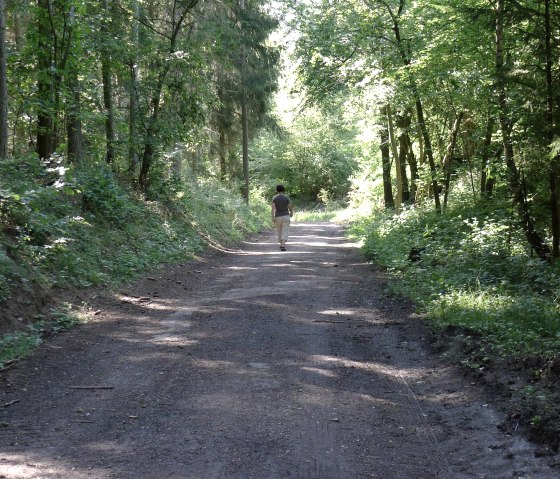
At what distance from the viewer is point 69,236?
1163 cm

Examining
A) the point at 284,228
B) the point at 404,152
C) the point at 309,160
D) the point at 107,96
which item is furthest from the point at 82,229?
the point at 309,160

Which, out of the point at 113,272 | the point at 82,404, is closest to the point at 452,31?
the point at 113,272

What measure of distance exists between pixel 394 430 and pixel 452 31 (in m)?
11.7

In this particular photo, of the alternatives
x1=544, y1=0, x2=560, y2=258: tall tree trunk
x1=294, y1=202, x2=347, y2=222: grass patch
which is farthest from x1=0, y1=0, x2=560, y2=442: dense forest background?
x1=294, y1=202, x2=347, y2=222: grass patch

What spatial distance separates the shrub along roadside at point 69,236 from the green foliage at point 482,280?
5729 mm

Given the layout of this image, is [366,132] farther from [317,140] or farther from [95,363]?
[317,140]

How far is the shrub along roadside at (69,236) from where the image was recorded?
27.2ft

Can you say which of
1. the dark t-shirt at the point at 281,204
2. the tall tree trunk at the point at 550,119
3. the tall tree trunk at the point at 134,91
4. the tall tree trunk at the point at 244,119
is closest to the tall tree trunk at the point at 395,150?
the dark t-shirt at the point at 281,204

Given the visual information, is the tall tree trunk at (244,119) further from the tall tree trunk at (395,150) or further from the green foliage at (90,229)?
the tall tree trunk at (395,150)

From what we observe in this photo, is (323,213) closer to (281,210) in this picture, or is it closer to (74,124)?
(281,210)

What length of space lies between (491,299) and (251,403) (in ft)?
15.7

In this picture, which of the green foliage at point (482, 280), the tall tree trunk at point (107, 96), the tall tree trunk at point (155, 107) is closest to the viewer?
the green foliage at point (482, 280)

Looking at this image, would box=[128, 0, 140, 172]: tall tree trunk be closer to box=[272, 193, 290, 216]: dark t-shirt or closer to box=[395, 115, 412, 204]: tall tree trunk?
box=[272, 193, 290, 216]: dark t-shirt

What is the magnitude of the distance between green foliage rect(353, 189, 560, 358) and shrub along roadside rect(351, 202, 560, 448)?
0.04 feet
